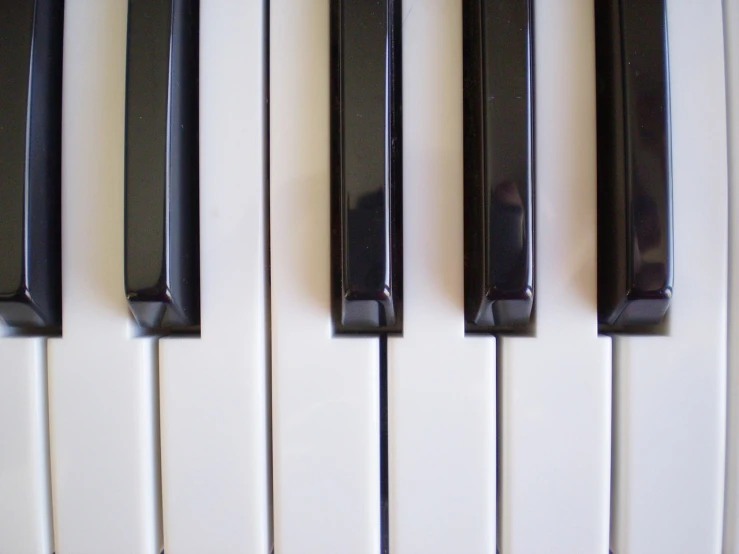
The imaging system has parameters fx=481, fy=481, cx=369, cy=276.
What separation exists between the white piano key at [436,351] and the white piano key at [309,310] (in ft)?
0.07

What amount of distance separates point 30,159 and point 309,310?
19cm

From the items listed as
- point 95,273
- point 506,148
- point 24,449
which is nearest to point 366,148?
point 506,148

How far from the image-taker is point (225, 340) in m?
0.31

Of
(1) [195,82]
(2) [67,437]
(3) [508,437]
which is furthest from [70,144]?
(3) [508,437]

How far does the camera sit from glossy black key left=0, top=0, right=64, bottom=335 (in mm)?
289

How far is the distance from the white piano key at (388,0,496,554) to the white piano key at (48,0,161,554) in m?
0.18

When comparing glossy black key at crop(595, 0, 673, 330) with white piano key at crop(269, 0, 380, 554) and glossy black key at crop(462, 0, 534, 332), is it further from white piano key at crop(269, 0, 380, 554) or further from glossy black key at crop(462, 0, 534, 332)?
white piano key at crop(269, 0, 380, 554)

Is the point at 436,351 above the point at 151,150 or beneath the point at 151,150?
beneath

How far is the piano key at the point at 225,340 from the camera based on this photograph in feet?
1.01

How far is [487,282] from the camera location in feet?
0.90

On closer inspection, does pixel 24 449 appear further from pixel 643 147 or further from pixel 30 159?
pixel 643 147

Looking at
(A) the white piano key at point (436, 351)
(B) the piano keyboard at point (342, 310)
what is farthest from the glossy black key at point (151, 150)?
(A) the white piano key at point (436, 351)

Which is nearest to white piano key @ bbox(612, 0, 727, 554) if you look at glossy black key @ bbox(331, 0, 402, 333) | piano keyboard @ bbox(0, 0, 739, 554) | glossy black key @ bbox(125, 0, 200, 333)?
piano keyboard @ bbox(0, 0, 739, 554)

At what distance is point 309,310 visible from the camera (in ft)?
1.01
